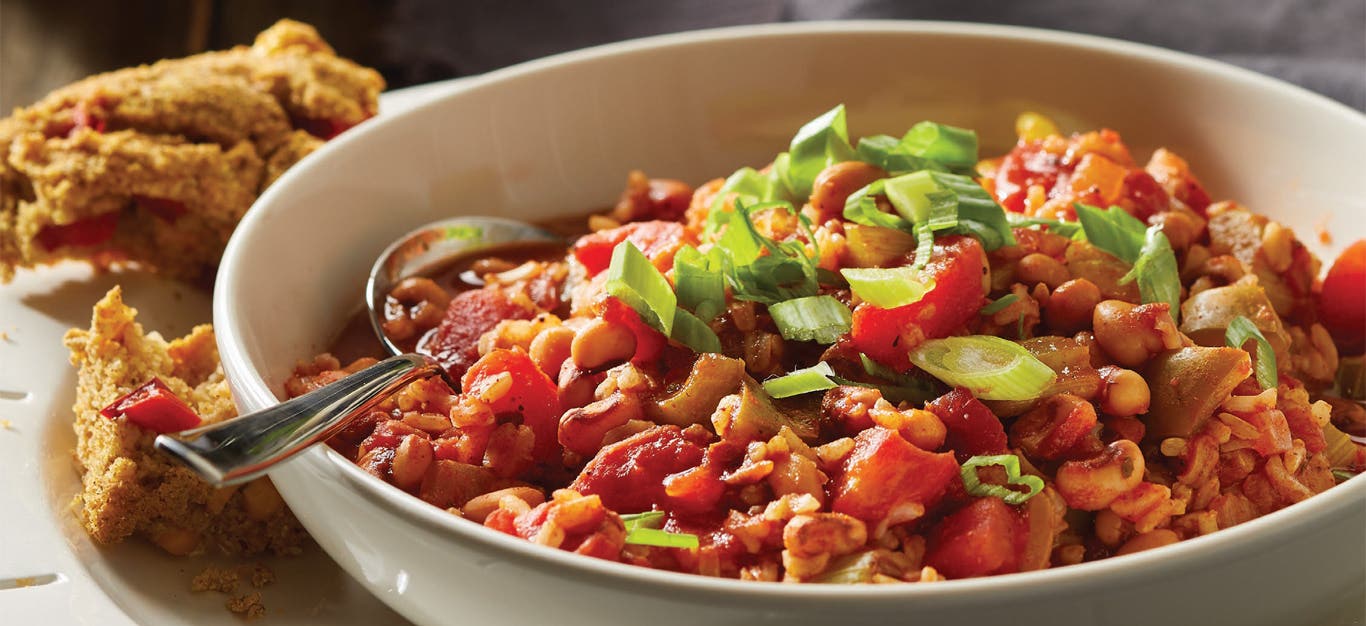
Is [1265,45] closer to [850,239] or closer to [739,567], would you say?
[850,239]

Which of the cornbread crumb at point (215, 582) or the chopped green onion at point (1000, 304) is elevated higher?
the chopped green onion at point (1000, 304)

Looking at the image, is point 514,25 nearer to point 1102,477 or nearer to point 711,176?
point 711,176

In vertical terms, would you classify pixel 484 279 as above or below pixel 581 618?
below

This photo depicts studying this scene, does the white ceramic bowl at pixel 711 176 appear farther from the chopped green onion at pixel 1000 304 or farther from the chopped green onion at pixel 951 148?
the chopped green onion at pixel 951 148

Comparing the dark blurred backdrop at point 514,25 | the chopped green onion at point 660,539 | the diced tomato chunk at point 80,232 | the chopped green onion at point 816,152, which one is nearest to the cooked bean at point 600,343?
the chopped green onion at point 660,539

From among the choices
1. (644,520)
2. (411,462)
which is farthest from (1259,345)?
(411,462)

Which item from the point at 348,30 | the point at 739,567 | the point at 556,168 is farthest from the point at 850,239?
the point at 348,30
